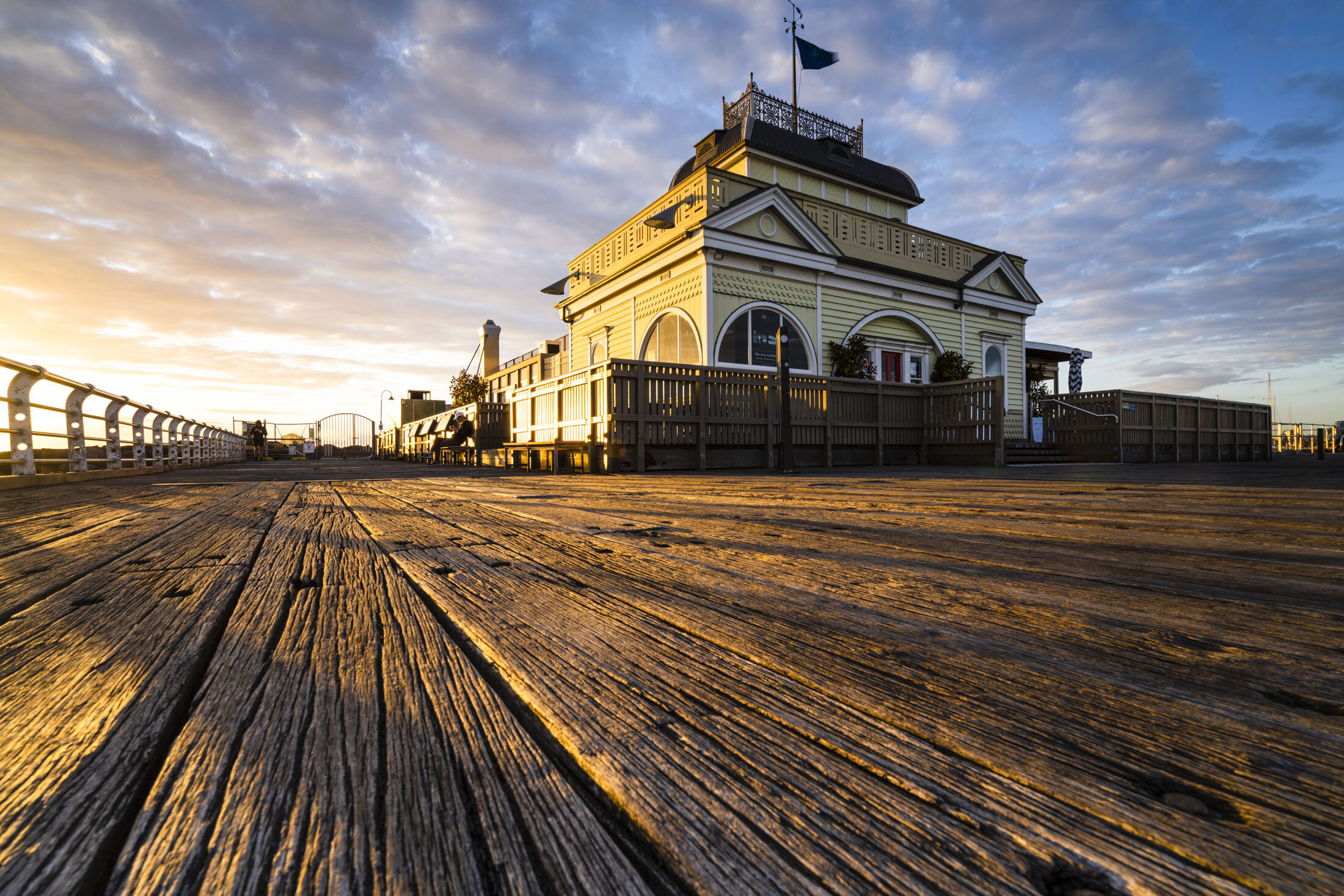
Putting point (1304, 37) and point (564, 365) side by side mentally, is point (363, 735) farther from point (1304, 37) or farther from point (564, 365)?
point (1304, 37)

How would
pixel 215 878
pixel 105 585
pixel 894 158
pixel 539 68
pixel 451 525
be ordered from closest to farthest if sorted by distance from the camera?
pixel 215 878
pixel 105 585
pixel 451 525
pixel 539 68
pixel 894 158

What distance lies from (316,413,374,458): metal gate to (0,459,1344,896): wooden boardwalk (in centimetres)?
4434

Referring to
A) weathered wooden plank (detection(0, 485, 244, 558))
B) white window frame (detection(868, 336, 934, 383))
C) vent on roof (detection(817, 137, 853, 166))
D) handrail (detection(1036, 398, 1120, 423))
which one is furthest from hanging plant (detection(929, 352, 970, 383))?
weathered wooden plank (detection(0, 485, 244, 558))

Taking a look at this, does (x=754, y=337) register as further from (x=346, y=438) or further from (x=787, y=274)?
(x=346, y=438)

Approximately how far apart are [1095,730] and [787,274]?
1315 cm

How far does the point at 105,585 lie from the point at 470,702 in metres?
1.36

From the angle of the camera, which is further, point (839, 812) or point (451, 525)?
point (451, 525)

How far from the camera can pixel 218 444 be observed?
814 inches

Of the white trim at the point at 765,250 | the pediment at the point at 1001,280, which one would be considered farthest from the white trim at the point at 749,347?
the pediment at the point at 1001,280

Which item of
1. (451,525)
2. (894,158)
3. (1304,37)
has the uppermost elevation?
(894,158)

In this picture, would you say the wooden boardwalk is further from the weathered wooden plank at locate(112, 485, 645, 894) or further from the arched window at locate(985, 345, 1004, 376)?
the arched window at locate(985, 345, 1004, 376)

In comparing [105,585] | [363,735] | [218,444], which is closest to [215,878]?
[363,735]

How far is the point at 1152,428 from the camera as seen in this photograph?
14117 mm

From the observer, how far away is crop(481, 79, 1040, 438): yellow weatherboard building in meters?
12.0
